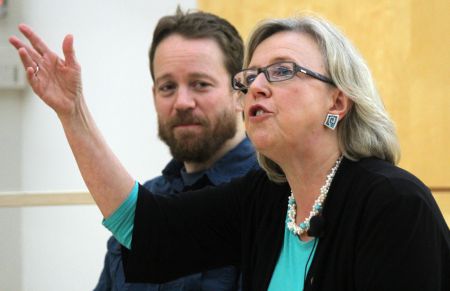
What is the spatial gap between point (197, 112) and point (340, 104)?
621mm

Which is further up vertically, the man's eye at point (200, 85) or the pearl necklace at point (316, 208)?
the man's eye at point (200, 85)

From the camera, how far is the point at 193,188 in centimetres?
192

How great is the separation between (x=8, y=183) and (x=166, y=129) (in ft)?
3.60

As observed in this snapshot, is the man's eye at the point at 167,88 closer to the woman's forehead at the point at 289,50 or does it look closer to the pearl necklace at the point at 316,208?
the woman's forehead at the point at 289,50

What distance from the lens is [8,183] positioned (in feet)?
9.04

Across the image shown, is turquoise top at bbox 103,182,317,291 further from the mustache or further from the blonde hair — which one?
the mustache

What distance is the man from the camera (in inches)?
75.9

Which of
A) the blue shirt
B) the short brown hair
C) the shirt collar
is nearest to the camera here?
the blue shirt

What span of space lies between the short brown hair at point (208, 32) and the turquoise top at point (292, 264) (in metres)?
0.75

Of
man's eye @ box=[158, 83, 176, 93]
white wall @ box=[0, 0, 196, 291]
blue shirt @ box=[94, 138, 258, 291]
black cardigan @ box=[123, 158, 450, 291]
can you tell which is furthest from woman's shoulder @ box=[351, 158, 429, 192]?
white wall @ box=[0, 0, 196, 291]

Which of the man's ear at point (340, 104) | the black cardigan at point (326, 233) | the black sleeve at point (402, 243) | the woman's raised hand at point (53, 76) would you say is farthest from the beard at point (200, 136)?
the black sleeve at point (402, 243)

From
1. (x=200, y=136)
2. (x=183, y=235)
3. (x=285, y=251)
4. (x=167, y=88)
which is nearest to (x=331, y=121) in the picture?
(x=285, y=251)

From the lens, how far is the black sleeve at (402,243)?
1164mm

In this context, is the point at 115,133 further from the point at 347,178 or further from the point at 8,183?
the point at 347,178
